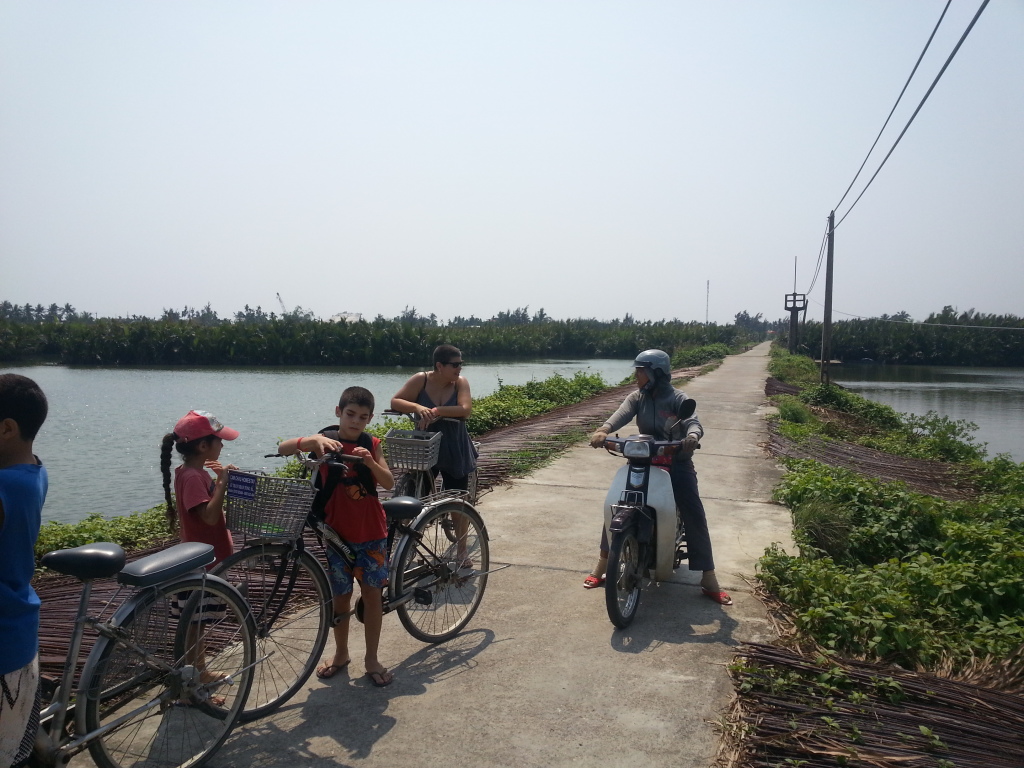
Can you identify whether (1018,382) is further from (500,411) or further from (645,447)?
(645,447)

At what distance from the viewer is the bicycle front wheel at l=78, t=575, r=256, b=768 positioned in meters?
2.58

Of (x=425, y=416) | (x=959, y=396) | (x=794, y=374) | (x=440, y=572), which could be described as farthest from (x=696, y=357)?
(x=440, y=572)

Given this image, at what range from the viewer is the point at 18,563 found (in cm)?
227

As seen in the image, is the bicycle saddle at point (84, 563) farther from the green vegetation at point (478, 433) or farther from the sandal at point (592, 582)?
the sandal at point (592, 582)

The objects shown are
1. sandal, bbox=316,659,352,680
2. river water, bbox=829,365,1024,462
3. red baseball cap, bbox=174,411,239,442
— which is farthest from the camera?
river water, bbox=829,365,1024,462

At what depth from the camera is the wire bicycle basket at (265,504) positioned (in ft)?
9.91

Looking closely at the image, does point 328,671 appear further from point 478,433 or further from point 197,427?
point 478,433

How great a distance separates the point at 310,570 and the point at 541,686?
122 centimetres

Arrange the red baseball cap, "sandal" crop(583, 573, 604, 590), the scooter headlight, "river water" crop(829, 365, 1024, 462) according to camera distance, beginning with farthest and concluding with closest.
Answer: "river water" crop(829, 365, 1024, 462)
"sandal" crop(583, 573, 604, 590)
the scooter headlight
the red baseball cap

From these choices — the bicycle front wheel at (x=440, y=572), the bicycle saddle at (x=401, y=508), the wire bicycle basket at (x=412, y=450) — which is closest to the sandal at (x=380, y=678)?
the bicycle front wheel at (x=440, y=572)

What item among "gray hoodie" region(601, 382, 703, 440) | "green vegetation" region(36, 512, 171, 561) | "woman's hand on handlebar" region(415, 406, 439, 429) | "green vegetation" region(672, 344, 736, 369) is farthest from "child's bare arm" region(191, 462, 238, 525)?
"green vegetation" region(672, 344, 736, 369)

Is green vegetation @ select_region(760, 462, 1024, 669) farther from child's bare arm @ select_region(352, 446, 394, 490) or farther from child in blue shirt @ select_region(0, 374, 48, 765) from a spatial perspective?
child in blue shirt @ select_region(0, 374, 48, 765)

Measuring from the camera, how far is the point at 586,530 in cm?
623

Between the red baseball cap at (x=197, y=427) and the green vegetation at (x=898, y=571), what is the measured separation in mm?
3193
